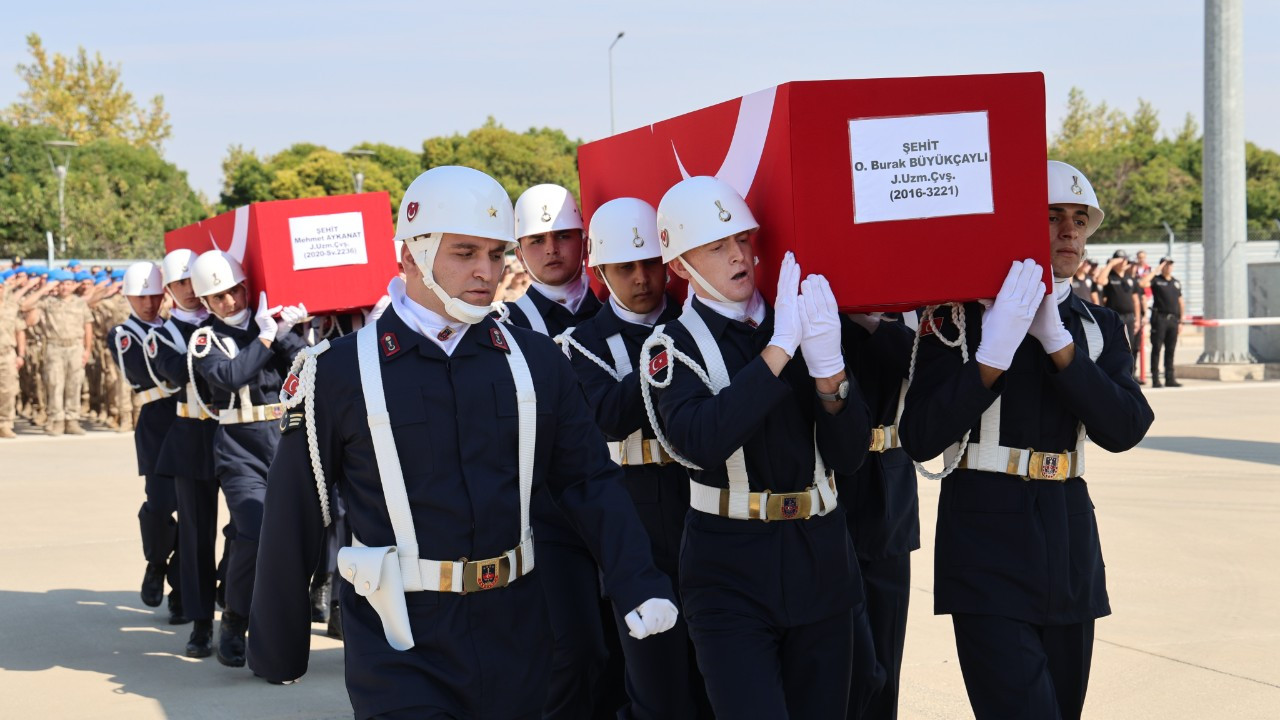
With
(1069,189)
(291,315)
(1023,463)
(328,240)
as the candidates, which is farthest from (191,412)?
(1069,189)

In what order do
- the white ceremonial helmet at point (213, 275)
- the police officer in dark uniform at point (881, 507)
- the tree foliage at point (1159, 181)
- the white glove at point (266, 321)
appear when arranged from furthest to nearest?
the tree foliage at point (1159, 181) → the white ceremonial helmet at point (213, 275) → the white glove at point (266, 321) → the police officer in dark uniform at point (881, 507)

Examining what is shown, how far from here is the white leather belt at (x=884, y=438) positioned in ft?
Result: 17.0

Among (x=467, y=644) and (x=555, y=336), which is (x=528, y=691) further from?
(x=555, y=336)

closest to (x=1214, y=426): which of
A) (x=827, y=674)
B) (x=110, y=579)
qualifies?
(x=110, y=579)

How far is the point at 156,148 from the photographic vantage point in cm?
6688

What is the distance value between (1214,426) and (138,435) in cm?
1205

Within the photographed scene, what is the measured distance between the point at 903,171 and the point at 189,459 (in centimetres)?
518

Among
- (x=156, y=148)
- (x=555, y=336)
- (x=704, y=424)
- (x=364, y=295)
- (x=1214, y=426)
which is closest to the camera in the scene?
(x=704, y=424)

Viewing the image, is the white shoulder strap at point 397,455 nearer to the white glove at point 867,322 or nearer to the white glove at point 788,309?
the white glove at point 788,309

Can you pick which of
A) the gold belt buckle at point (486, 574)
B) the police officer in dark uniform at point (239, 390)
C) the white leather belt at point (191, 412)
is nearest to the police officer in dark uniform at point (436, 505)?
the gold belt buckle at point (486, 574)

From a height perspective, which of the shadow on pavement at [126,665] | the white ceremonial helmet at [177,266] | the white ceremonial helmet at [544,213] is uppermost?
the white ceremonial helmet at [544,213]

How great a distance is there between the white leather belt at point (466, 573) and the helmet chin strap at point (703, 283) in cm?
103

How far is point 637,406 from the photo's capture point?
4.69 meters

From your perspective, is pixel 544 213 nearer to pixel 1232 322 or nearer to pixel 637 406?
pixel 637 406
